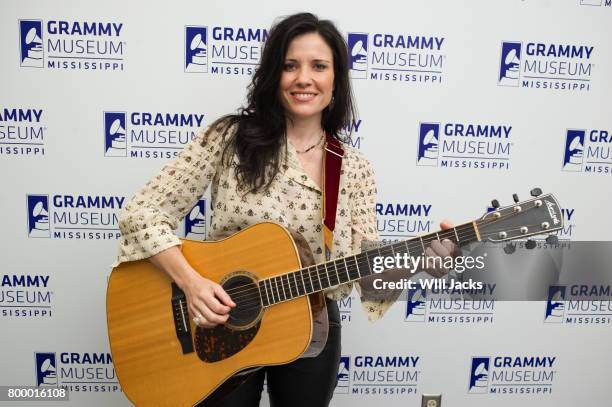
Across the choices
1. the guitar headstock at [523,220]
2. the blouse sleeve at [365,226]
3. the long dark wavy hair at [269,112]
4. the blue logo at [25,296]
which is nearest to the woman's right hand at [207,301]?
the long dark wavy hair at [269,112]

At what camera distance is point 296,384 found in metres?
1.10

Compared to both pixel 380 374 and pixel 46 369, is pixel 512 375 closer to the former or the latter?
pixel 380 374

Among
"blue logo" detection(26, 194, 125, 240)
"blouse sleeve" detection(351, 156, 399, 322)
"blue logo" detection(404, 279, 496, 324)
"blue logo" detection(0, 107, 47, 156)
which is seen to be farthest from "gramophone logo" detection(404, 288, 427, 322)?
"blue logo" detection(0, 107, 47, 156)

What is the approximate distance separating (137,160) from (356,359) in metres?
1.18

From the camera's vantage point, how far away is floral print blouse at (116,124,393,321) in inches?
42.3

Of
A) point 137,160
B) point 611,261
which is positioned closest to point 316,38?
point 137,160

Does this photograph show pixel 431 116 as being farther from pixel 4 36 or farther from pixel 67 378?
pixel 67 378

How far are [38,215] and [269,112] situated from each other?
108cm

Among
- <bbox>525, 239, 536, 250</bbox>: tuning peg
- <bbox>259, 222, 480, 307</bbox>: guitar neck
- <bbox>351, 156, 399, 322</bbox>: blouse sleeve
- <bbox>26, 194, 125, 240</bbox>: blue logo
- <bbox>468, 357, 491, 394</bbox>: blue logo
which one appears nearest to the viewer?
<bbox>525, 239, 536, 250</bbox>: tuning peg

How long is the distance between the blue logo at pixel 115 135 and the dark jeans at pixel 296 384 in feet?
3.22

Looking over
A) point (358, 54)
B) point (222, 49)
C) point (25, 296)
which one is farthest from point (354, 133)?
point (25, 296)

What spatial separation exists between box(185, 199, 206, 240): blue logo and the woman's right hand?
663 mm

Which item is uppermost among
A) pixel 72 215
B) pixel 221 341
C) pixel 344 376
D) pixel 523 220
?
pixel 523 220

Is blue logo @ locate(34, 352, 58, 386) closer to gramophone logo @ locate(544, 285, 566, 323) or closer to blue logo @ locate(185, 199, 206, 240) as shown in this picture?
blue logo @ locate(185, 199, 206, 240)
